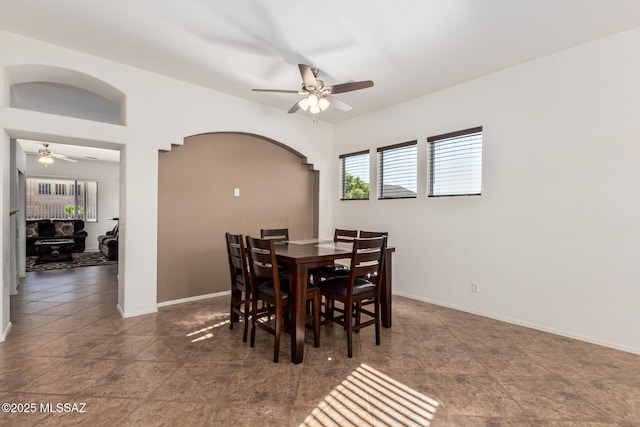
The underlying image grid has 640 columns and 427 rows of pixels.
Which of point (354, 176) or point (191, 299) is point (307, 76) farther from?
point (191, 299)

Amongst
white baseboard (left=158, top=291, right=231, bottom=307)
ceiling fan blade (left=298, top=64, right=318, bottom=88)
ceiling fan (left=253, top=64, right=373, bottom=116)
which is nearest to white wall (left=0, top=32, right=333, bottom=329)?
white baseboard (left=158, top=291, right=231, bottom=307)

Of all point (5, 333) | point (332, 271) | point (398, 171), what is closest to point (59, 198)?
point (5, 333)

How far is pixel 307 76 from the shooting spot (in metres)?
2.88

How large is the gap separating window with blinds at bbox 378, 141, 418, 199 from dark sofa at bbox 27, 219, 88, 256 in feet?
26.5

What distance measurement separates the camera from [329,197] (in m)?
5.69

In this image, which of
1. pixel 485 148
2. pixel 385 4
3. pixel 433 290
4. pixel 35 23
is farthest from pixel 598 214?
pixel 35 23

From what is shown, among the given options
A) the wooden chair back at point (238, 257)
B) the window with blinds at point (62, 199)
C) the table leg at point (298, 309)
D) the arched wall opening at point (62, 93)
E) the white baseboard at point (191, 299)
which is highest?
the arched wall opening at point (62, 93)

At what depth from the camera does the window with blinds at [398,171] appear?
176 inches

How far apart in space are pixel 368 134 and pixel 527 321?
3348 millimetres

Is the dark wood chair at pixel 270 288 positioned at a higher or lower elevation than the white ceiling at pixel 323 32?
lower

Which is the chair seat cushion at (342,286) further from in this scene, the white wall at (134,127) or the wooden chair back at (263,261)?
the white wall at (134,127)

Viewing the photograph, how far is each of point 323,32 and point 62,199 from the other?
9.71 meters

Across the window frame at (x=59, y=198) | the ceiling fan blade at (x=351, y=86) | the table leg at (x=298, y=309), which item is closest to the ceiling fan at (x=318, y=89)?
the ceiling fan blade at (x=351, y=86)

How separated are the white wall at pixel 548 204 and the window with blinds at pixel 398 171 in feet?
0.59
